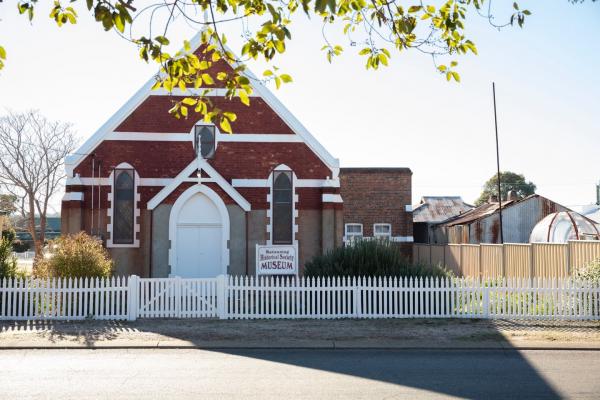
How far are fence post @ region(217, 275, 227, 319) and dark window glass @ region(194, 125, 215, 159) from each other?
28.6ft

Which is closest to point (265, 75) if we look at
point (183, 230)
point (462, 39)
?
point (462, 39)

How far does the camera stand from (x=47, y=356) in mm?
12000

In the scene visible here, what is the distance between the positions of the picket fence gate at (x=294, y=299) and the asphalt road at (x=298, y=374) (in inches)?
142

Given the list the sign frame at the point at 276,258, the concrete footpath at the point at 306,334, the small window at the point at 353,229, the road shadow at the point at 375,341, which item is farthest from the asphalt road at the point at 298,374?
the small window at the point at 353,229

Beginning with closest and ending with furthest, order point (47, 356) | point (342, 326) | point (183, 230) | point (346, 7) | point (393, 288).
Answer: point (346, 7) → point (47, 356) → point (342, 326) → point (393, 288) → point (183, 230)

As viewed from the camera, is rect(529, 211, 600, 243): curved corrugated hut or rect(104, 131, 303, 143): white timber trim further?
rect(529, 211, 600, 243): curved corrugated hut

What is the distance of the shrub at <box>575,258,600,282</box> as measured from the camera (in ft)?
53.9

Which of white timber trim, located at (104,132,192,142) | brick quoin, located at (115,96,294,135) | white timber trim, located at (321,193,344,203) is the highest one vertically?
brick quoin, located at (115,96,294,135)

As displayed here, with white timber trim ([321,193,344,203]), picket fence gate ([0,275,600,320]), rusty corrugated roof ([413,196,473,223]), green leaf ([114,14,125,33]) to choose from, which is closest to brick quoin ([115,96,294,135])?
white timber trim ([321,193,344,203])

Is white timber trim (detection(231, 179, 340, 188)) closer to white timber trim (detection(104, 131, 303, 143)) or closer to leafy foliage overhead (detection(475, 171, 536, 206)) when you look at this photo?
white timber trim (detection(104, 131, 303, 143))

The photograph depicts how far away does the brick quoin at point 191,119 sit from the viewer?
24062 mm

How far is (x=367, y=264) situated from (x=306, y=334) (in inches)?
173

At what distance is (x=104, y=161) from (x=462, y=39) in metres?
17.9

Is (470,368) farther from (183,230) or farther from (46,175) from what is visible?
(46,175)
